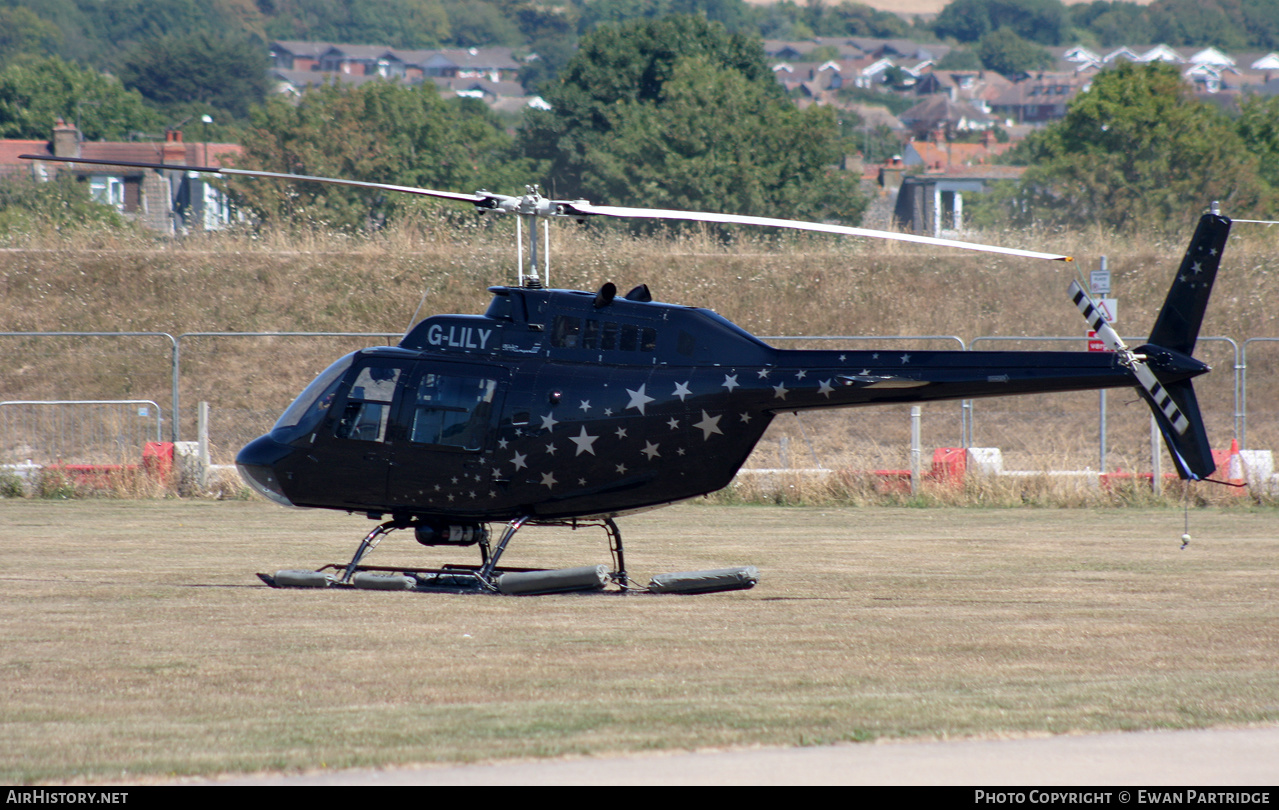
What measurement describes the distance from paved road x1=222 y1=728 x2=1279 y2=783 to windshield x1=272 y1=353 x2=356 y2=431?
7296 mm

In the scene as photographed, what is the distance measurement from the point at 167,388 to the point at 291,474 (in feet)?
69.6

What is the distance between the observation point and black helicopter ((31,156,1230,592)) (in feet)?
41.8

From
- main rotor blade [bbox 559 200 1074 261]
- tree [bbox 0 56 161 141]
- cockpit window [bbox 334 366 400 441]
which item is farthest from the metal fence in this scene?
tree [bbox 0 56 161 141]

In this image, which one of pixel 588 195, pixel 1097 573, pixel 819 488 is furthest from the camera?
pixel 588 195

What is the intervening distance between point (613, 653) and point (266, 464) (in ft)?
18.0

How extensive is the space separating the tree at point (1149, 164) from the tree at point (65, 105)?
74.3m

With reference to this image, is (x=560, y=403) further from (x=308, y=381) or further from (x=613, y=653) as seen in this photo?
(x=308, y=381)

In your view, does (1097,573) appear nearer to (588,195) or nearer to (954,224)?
(588,195)

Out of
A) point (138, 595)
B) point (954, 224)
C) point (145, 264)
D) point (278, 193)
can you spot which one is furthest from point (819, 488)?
point (954, 224)

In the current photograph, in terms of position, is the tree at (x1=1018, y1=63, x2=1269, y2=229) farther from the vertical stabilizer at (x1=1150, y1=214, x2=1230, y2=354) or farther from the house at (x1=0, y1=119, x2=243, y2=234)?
the house at (x1=0, y1=119, x2=243, y2=234)

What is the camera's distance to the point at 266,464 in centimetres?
1416

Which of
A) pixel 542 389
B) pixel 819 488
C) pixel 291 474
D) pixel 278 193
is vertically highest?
pixel 278 193

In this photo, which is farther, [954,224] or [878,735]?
[954,224]

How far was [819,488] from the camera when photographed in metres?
22.7
